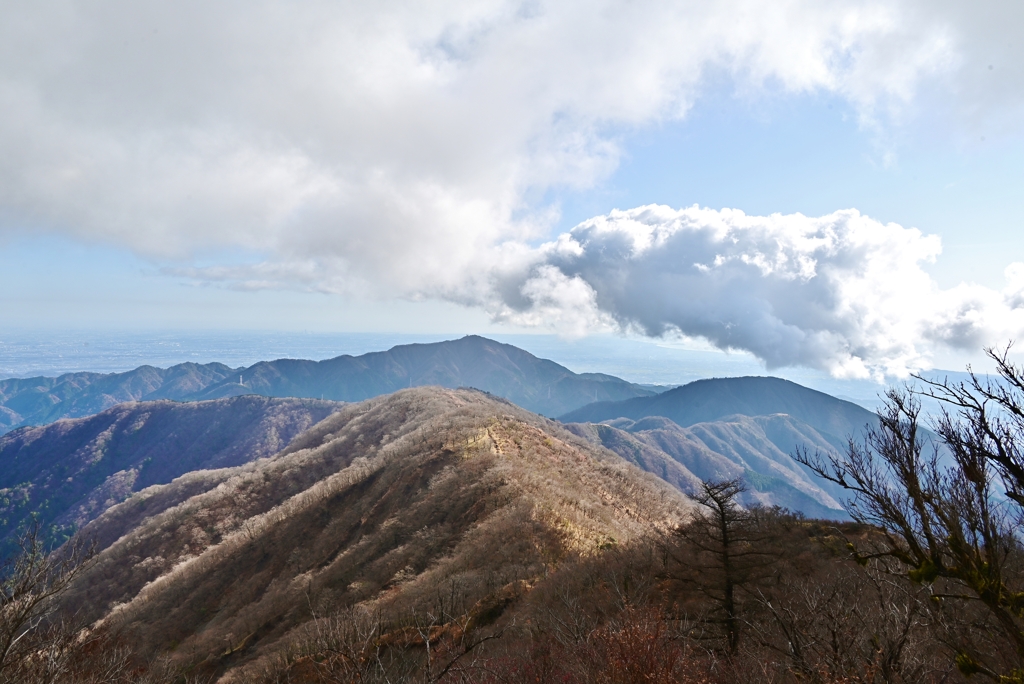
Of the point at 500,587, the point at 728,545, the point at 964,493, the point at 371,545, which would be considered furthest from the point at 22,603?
the point at 371,545

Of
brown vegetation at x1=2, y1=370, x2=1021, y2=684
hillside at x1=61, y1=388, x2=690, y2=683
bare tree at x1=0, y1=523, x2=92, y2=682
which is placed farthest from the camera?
hillside at x1=61, y1=388, x2=690, y2=683

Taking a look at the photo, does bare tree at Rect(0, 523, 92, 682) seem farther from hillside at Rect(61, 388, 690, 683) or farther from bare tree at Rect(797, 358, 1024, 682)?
bare tree at Rect(797, 358, 1024, 682)

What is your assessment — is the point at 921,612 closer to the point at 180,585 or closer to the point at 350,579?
the point at 350,579

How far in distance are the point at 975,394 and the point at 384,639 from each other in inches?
1194

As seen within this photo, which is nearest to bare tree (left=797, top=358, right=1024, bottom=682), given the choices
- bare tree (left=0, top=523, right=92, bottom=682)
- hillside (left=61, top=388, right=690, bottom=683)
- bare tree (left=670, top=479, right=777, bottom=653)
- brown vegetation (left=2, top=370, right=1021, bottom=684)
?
brown vegetation (left=2, top=370, right=1021, bottom=684)

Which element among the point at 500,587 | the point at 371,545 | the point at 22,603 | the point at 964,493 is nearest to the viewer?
the point at 964,493

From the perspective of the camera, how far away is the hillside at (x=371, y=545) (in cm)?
3512

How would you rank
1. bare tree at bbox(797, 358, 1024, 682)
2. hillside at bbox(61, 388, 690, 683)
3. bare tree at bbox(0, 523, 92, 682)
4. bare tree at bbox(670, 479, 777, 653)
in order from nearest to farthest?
bare tree at bbox(797, 358, 1024, 682)
bare tree at bbox(670, 479, 777, 653)
bare tree at bbox(0, 523, 92, 682)
hillside at bbox(61, 388, 690, 683)

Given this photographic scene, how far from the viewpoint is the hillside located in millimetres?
35125

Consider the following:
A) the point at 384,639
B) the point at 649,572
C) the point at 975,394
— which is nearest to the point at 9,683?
the point at 384,639

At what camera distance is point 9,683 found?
55.0 feet

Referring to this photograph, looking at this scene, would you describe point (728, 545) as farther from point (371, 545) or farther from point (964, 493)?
point (371, 545)

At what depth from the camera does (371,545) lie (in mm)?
56469

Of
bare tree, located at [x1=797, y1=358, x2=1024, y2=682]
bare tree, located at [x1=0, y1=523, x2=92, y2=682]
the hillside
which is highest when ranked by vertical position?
bare tree, located at [x1=797, y1=358, x2=1024, y2=682]
